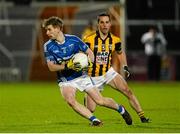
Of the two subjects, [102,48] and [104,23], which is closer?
[104,23]

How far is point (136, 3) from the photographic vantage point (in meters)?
34.2

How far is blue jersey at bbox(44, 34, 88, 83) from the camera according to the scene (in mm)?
12773

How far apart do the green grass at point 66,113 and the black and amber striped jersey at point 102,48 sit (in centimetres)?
99

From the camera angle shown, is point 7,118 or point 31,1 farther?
point 31,1

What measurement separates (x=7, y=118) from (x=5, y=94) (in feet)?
29.2

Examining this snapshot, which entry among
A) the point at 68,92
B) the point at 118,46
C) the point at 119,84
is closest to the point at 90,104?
the point at 119,84

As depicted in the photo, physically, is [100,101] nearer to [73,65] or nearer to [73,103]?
[73,103]

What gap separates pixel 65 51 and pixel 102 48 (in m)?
1.50

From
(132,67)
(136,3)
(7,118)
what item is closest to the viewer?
(7,118)

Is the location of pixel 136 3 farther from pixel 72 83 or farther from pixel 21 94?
pixel 72 83

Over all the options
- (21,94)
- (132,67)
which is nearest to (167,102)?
(21,94)

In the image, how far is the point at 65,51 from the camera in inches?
506

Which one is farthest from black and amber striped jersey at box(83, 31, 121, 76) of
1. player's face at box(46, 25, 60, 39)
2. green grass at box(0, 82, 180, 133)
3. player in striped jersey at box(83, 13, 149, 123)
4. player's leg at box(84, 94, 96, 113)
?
player's face at box(46, 25, 60, 39)

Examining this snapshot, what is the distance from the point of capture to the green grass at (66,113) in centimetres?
1269
